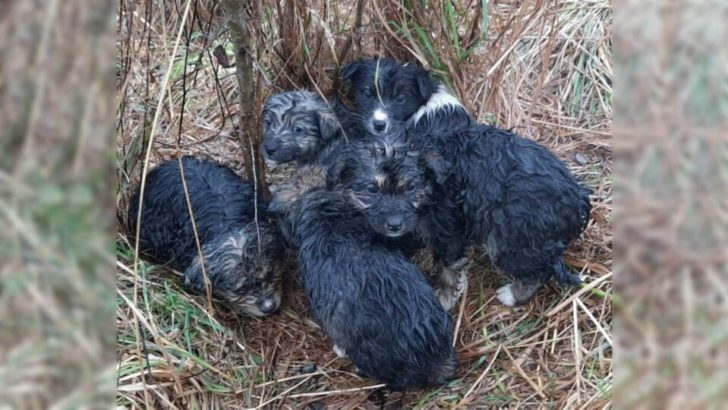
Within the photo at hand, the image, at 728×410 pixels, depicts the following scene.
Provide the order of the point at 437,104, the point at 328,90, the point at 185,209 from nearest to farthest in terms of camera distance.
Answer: the point at 185,209 → the point at 437,104 → the point at 328,90

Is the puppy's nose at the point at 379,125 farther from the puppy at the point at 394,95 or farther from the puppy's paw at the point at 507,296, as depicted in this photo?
the puppy's paw at the point at 507,296

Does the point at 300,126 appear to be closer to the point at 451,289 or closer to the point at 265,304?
the point at 265,304

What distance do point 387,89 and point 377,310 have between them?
168cm

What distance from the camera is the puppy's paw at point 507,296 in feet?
11.9

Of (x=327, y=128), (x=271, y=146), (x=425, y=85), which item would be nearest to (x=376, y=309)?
(x=271, y=146)

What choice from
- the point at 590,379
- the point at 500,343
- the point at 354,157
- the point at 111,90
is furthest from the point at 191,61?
the point at 111,90

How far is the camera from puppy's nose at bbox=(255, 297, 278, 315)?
356cm

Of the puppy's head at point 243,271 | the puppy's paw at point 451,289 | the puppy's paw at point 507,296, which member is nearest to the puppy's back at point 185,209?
the puppy's head at point 243,271

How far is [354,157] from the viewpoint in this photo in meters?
3.57

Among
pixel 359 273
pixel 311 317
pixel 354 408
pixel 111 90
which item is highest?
pixel 111 90

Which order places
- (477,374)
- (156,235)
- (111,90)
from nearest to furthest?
(111,90), (477,374), (156,235)

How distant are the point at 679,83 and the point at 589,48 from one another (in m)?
4.41

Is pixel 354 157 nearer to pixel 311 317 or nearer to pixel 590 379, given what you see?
pixel 311 317

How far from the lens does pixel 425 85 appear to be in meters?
4.25
